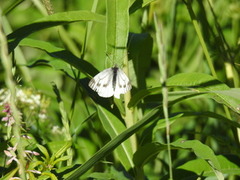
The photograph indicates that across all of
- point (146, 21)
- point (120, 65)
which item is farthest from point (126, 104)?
point (146, 21)

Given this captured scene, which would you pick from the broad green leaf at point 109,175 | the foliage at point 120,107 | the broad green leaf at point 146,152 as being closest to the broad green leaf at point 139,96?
the foliage at point 120,107

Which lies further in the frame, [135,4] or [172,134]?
[172,134]

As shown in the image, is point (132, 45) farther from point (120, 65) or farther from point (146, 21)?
point (146, 21)

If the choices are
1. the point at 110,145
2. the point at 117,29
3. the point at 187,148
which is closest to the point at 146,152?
the point at 187,148

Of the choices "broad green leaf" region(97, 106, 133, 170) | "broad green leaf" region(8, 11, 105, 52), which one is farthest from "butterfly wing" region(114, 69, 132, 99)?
"broad green leaf" region(8, 11, 105, 52)

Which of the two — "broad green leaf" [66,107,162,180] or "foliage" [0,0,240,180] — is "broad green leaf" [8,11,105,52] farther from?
"broad green leaf" [66,107,162,180]

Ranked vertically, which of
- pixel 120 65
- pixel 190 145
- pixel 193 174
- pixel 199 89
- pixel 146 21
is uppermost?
pixel 146 21
